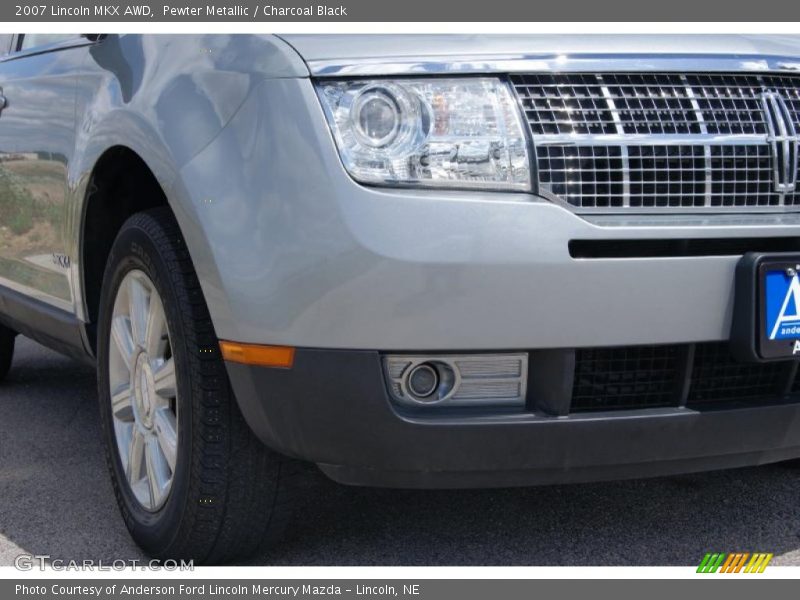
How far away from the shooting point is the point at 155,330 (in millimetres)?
3006

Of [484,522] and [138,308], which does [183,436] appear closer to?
[138,308]

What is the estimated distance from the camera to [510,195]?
7.96 ft

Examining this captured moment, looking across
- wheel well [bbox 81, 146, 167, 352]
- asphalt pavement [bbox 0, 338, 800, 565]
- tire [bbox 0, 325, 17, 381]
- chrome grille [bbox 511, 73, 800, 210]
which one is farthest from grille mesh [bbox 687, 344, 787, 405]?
tire [bbox 0, 325, 17, 381]

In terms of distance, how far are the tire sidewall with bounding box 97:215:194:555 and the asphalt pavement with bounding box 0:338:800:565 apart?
140mm

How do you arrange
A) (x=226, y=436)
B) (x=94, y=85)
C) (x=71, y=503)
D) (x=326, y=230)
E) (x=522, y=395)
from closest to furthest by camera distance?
(x=326, y=230), (x=522, y=395), (x=226, y=436), (x=94, y=85), (x=71, y=503)

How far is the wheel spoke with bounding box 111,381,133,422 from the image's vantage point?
10.7ft

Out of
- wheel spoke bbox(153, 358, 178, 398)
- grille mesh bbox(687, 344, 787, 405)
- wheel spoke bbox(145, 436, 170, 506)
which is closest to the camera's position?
grille mesh bbox(687, 344, 787, 405)

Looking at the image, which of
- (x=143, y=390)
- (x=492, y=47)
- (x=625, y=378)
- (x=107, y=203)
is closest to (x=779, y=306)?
(x=625, y=378)

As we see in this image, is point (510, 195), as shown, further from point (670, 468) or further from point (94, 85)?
point (94, 85)

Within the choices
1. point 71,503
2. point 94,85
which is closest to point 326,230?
point 94,85

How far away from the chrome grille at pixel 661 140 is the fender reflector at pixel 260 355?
0.65m

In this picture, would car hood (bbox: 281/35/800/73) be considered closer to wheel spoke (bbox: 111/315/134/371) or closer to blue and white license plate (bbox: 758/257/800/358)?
blue and white license plate (bbox: 758/257/800/358)

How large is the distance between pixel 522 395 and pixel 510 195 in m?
0.44

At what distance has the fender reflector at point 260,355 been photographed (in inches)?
97.7
